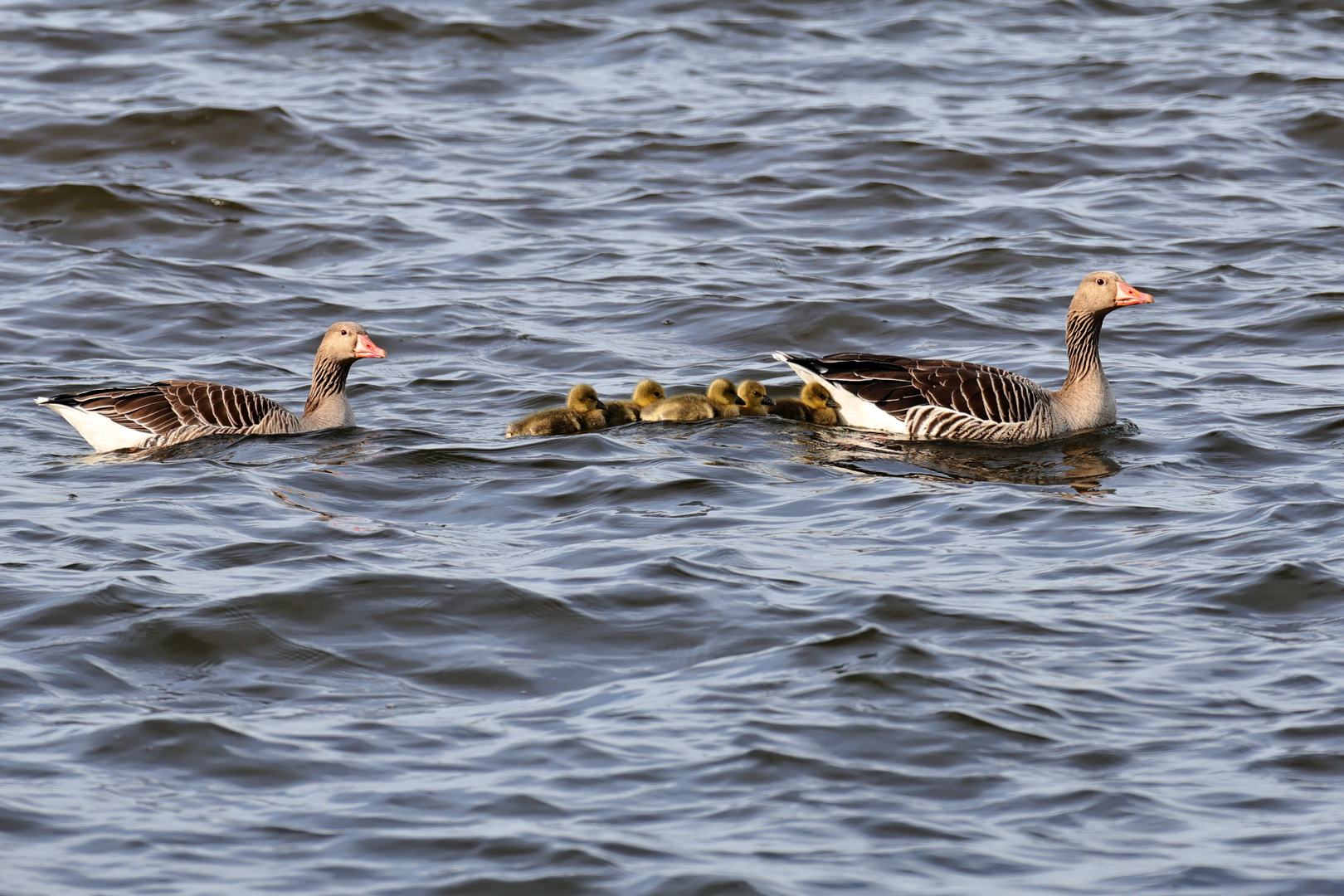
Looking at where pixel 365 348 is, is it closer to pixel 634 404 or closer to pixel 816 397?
pixel 634 404

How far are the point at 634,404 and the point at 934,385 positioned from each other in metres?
2.10

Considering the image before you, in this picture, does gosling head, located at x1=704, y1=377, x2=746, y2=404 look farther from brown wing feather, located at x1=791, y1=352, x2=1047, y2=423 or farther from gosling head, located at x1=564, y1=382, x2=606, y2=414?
gosling head, located at x1=564, y1=382, x2=606, y2=414

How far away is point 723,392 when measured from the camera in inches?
484

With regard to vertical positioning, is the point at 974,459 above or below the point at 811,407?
below

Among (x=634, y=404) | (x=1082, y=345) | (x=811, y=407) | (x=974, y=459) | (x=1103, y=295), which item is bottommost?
(x=974, y=459)

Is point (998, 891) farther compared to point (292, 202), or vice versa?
point (292, 202)

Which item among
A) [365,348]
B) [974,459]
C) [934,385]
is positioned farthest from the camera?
[934,385]

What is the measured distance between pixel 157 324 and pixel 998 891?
10.8 m

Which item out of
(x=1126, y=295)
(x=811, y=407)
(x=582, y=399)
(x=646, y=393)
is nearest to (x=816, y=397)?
(x=811, y=407)

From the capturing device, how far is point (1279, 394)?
42.5ft

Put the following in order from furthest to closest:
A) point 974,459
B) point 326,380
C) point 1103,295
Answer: point 1103,295
point 326,380
point 974,459

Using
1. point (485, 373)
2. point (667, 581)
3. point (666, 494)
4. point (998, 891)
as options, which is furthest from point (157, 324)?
point (998, 891)

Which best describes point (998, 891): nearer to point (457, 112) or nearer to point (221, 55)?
→ point (457, 112)

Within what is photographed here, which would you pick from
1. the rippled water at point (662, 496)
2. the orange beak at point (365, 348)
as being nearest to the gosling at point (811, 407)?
the rippled water at point (662, 496)
